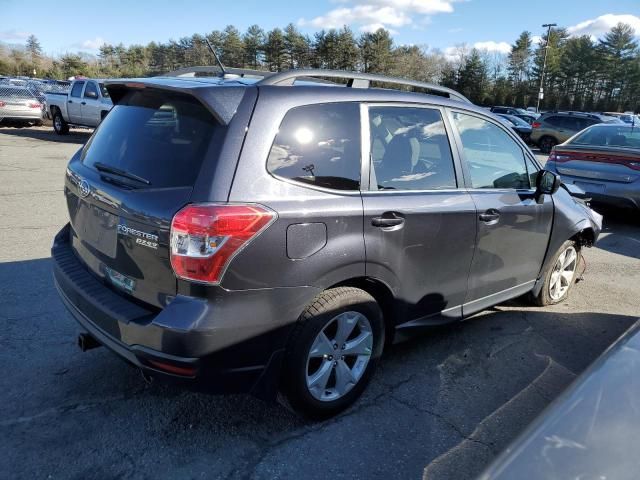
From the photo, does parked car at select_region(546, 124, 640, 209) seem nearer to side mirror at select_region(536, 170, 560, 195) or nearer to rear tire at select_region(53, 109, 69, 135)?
side mirror at select_region(536, 170, 560, 195)

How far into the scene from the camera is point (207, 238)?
7.39ft

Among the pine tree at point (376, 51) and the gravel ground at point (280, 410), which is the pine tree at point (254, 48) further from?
the gravel ground at point (280, 410)

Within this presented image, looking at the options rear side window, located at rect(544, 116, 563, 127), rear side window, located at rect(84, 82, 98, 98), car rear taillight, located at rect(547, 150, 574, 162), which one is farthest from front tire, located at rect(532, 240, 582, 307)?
rear side window, located at rect(544, 116, 563, 127)

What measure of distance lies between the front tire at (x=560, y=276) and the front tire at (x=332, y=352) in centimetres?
228

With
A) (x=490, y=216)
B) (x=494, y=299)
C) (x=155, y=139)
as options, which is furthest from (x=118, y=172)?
(x=494, y=299)

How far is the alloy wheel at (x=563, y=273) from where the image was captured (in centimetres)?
465

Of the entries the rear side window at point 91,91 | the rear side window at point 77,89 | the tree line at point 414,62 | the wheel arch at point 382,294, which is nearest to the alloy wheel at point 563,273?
the wheel arch at point 382,294

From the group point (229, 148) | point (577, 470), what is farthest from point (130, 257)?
point (577, 470)

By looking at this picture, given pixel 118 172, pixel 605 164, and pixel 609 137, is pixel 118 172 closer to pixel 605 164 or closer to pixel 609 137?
pixel 605 164

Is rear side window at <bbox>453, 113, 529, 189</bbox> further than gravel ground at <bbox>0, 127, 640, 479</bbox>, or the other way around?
rear side window at <bbox>453, 113, 529, 189</bbox>

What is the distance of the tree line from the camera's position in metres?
60.4

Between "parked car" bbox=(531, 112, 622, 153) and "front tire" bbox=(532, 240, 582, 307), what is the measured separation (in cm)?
1759

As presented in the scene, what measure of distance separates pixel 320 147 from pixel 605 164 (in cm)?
686

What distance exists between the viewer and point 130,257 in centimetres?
252
